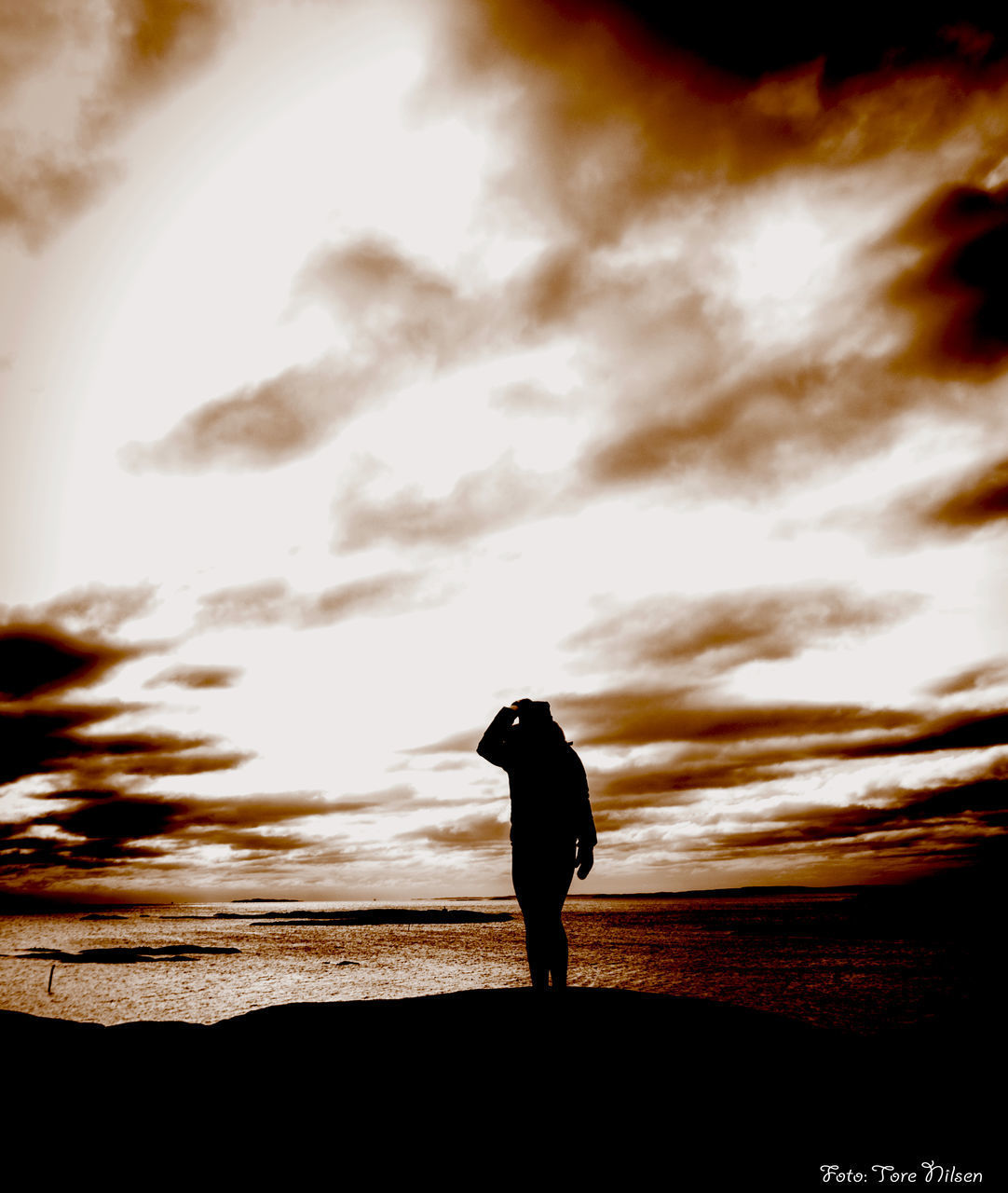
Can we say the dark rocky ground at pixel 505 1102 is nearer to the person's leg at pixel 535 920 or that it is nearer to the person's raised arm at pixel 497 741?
the person's leg at pixel 535 920

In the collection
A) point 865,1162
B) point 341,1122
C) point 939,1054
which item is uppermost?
point 341,1122

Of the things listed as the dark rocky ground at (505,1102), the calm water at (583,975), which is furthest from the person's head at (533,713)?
the calm water at (583,975)

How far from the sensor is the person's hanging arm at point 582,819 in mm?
6328

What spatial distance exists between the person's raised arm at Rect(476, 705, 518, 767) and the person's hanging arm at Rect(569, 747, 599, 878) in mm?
679

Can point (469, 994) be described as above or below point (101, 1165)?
below

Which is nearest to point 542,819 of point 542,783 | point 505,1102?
point 542,783

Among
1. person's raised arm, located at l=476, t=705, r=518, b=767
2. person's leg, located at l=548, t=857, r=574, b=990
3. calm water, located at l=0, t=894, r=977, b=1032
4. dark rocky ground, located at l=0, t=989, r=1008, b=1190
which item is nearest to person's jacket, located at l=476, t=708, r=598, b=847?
person's raised arm, located at l=476, t=705, r=518, b=767

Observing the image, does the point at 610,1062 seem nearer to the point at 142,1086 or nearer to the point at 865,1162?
the point at 865,1162

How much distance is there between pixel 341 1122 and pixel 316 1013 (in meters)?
2.16

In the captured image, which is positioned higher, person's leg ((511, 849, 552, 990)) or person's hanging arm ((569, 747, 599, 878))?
person's hanging arm ((569, 747, 599, 878))

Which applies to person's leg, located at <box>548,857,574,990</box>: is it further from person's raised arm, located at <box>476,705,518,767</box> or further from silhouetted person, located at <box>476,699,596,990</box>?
person's raised arm, located at <box>476,705,518,767</box>

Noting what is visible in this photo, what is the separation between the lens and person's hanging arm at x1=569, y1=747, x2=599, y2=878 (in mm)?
6328

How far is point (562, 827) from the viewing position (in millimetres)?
6195

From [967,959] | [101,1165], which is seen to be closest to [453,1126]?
[101,1165]
